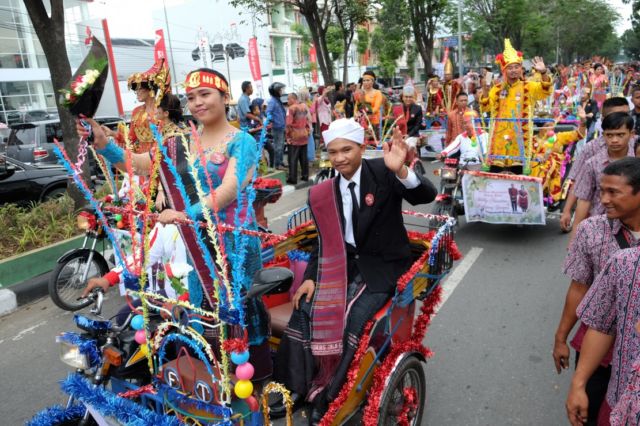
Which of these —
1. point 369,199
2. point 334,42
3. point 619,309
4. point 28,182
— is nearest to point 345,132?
point 369,199

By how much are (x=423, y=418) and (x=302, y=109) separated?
7.96m

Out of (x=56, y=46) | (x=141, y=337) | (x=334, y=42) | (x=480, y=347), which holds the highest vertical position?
(x=334, y=42)

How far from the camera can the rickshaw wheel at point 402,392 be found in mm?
2527

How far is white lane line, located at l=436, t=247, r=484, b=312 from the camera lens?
4980 mm

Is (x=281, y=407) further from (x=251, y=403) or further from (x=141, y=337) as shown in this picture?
(x=141, y=337)

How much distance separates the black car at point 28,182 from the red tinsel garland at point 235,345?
23.0ft

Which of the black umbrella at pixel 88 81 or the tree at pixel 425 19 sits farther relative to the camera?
the tree at pixel 425 19

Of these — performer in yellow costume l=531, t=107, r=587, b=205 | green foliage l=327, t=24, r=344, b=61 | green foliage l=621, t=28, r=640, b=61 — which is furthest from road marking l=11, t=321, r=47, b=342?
green foliage l=621, t=28, r=640, b=61

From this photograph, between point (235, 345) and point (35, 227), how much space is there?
5.05 m

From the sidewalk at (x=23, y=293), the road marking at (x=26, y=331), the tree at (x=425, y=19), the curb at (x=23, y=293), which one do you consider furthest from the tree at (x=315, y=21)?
the road marking at (x=26, y=331)

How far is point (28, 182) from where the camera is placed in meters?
8.23

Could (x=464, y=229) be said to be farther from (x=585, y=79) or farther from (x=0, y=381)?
(x=585, y=79)

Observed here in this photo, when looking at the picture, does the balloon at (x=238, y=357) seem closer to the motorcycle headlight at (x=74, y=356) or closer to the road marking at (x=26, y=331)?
the motorcycle headlight at (x=74, y=356)

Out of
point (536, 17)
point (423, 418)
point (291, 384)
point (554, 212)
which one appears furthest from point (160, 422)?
point (536, 17)
